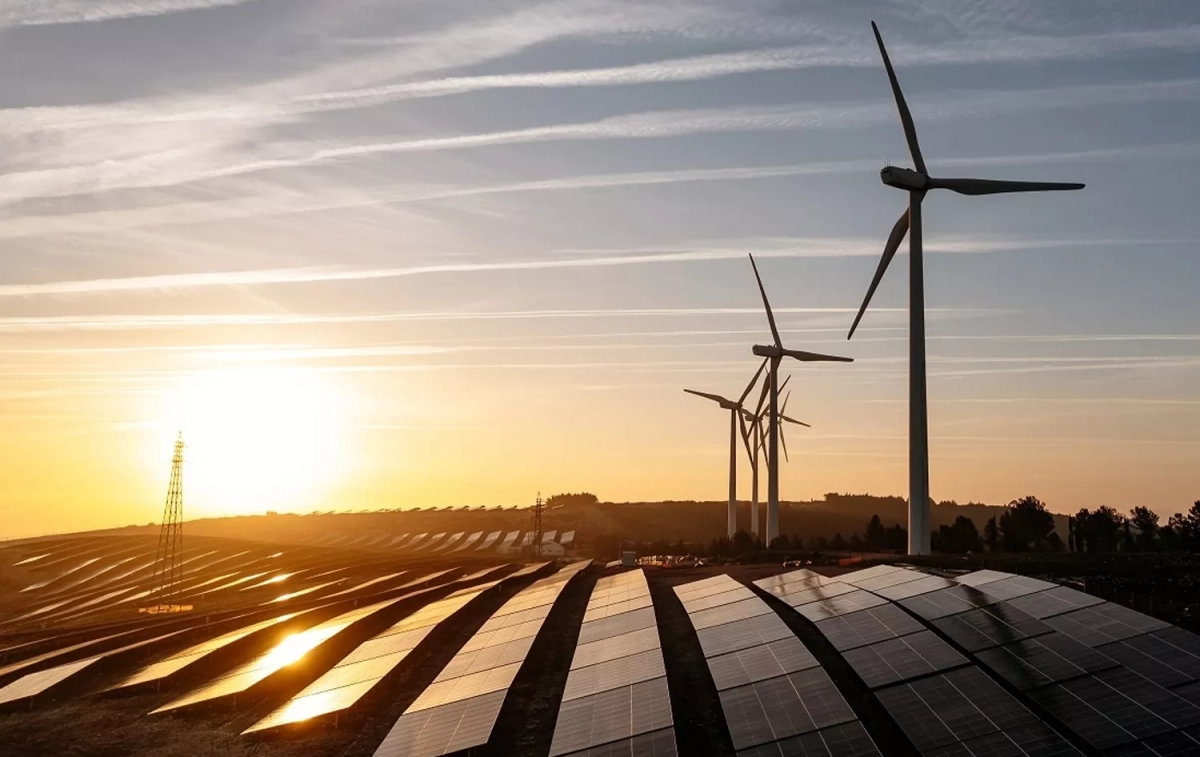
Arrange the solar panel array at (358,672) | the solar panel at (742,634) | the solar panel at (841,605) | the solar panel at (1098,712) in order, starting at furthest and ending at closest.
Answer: the solar panel at (841,605) < the solar panel at (742,634) < the solar panel array at (358,672) < the solar panel at (1098,712)

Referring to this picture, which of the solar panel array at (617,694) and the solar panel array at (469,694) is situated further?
the solar panel array at (469,694)

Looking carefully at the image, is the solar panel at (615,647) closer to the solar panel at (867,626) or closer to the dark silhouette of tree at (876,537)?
the solar panel at (867,626)

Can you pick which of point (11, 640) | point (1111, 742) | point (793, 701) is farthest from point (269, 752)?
point (11, 640)

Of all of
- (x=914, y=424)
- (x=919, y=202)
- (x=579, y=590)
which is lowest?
(x=579, y=590)

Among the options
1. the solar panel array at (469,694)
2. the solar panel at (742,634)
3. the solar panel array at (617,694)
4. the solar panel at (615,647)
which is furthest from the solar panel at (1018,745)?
the solar panel at (615,647)

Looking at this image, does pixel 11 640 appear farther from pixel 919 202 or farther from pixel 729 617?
pixel 919 202
